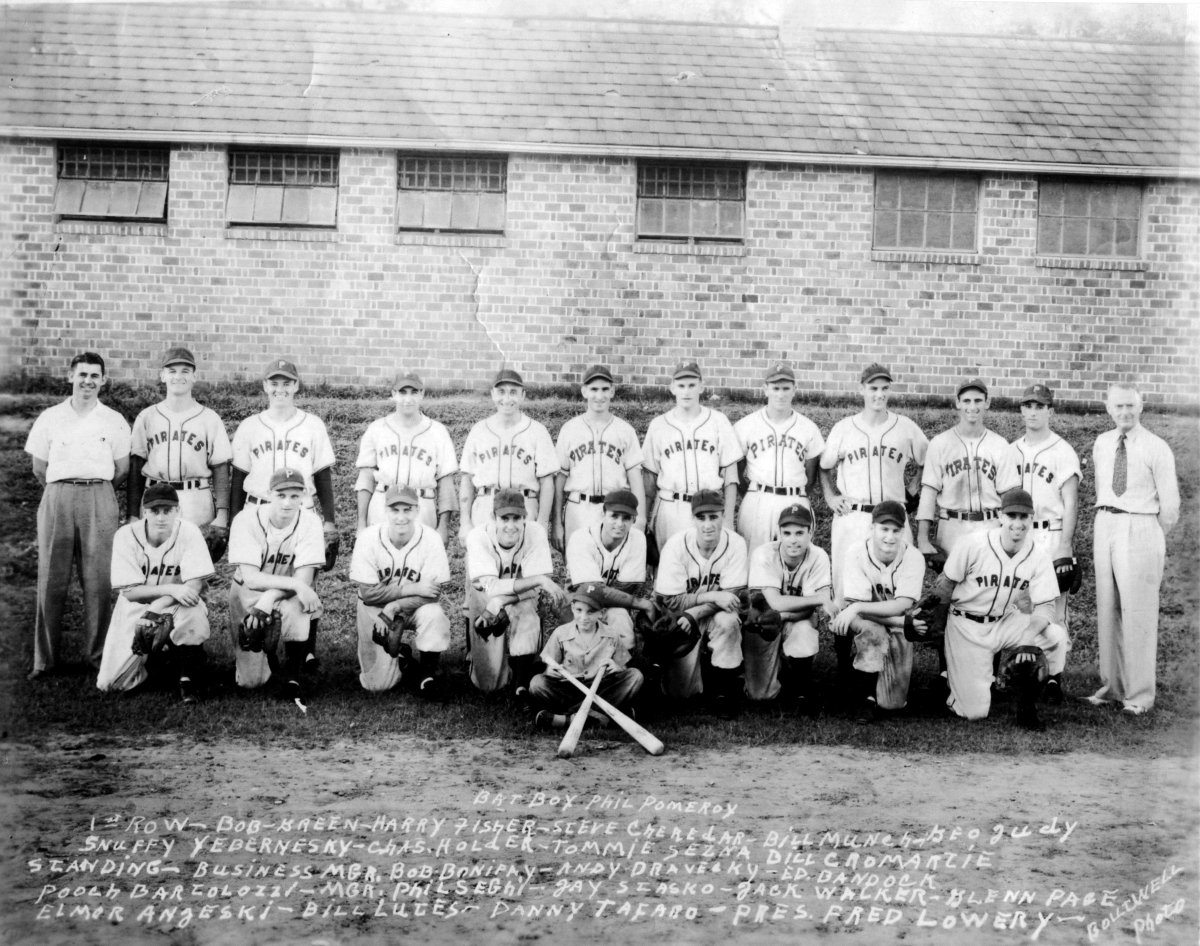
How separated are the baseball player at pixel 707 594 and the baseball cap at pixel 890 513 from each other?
28.8 inches

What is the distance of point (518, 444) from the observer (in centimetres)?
611

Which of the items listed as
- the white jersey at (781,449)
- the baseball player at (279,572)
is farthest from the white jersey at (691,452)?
the baseball player at (279,572)

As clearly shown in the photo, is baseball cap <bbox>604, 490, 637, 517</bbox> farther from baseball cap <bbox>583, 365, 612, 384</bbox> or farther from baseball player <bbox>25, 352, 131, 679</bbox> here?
baseball player <bbox>25, 352, 131, 679</bbox>

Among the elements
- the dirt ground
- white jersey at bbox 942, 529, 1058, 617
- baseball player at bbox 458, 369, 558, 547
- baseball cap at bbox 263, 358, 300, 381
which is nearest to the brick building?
baseball cap at bbox 263, 358, 300, 381

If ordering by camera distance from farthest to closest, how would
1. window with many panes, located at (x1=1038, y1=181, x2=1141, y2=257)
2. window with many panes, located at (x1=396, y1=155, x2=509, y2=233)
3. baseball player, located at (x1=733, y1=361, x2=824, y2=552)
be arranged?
window with many panes, located at (x1=1038, y1=181, x2=1141, y2=257) → window with many panes, located at (x1=396, y1=155, x2=509, y2=233) → baseball player, located at (x1=733, y1=361, x2=824, y2=552)

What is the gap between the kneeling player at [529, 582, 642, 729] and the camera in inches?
202

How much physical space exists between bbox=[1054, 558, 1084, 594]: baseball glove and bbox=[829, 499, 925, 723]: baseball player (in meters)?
0.79

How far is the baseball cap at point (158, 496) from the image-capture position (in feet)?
17.8

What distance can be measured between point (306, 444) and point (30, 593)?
1.60m

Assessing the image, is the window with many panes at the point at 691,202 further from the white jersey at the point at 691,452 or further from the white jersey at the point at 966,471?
the white jersey at the point at 966,471

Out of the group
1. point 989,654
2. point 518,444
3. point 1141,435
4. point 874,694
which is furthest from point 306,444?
point 1141,435

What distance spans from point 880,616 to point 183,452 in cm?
388

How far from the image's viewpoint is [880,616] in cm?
554

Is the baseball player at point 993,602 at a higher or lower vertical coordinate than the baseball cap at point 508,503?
lower
